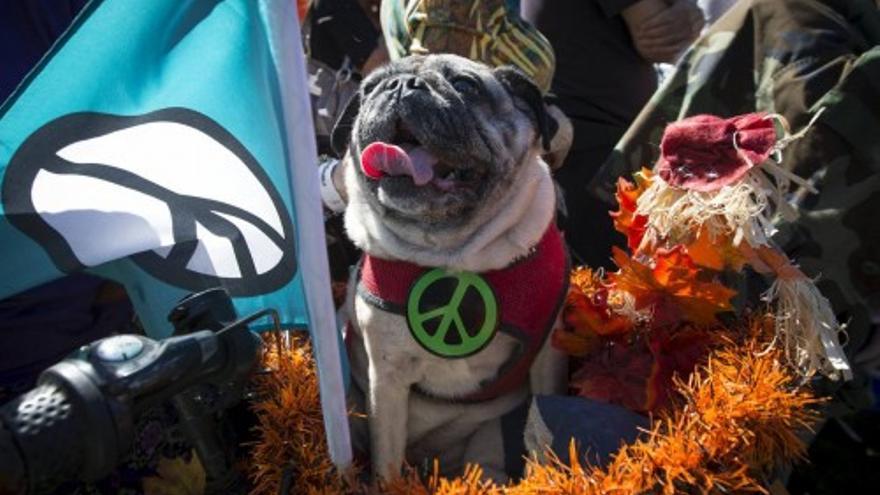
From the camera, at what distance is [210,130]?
4.25 ft

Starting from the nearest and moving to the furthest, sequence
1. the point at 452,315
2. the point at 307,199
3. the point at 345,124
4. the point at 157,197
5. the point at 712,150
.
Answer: the point at 307,199 < the point at 157,197 < the point at 712,150 < the point at 452,315 < the point at 345,124

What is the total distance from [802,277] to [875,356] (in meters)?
0.37

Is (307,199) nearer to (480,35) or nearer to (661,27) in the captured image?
(480,35)

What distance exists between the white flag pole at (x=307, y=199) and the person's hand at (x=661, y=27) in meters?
1.30

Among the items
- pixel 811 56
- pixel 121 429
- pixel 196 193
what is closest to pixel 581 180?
pixel 811 56

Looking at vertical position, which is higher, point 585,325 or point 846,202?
point 846,202

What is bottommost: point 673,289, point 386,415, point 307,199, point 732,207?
point 386,415

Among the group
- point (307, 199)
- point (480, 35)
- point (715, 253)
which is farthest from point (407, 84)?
point (715, 253)

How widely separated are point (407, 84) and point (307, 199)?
1.66 ft

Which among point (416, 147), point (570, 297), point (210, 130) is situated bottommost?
point (570, 297)

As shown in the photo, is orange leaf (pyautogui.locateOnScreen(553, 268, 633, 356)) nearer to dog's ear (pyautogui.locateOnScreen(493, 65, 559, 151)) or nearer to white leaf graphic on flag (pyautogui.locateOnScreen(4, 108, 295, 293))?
dog's ear (pyautogui.locateOnScreen(493, 65, 559, 151))

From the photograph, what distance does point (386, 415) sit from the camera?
1.69 metres

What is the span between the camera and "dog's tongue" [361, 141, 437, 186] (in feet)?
5.04

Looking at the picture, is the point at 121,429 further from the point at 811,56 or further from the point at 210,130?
the point at 811,56
